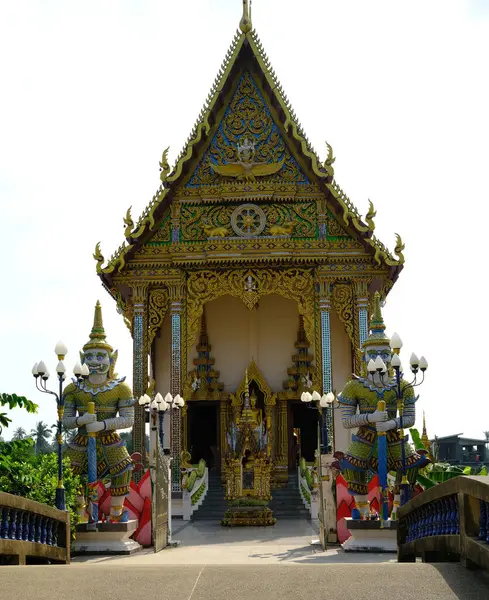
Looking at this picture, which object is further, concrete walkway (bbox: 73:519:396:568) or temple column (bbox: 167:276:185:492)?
temple column (bbox: 167:276:185:492)

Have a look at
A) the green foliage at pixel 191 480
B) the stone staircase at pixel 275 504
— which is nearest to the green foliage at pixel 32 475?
the green foliage at pixel 191 480

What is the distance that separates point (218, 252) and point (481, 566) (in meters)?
13.4

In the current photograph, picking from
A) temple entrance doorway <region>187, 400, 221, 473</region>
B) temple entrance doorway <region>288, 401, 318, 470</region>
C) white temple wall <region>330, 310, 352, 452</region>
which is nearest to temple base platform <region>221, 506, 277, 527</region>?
white temple wall <region>330, 310, 352, 452</region>

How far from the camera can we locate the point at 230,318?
21141mm

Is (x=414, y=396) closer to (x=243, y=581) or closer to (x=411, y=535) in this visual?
(x=411, y=535)

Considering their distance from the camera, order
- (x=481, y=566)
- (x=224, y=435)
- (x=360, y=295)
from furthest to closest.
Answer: (x=224, y=435) → (x=360, y=295) → (x=481, y=566)

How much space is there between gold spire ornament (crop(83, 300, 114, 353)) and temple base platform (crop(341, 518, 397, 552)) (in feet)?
13.4

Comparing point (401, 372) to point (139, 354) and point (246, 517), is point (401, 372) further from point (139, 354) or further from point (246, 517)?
point (139, 354)

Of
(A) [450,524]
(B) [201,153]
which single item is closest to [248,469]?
(B) [201,153]

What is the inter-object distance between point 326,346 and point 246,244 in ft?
8.63

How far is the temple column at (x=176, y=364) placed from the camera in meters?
17.4

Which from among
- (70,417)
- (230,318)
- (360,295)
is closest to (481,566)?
(70,417)

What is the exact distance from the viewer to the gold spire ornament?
12372 millimetres

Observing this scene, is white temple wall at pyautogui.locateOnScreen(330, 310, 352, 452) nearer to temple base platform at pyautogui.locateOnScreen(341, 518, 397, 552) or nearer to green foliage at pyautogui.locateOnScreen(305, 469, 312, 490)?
green foliage at pyautogui.locateOnScreen(305, 469, 312, 490)
